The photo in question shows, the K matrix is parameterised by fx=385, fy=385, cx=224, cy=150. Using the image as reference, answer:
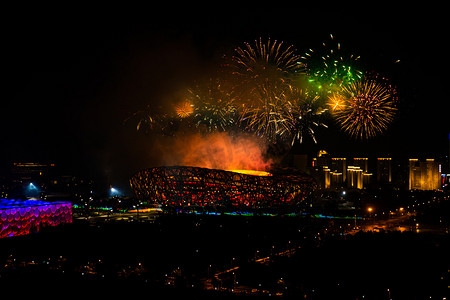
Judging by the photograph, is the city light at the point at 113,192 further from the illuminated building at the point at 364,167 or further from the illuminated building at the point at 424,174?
the illuminated building at the point at 424,174

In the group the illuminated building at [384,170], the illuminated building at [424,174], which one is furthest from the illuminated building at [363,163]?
the illuminated building at [424,174]

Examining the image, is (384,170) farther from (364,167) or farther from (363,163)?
(363,163)

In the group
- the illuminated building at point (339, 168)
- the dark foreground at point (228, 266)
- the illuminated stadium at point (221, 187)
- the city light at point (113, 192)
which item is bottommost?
the city light at point (113, 192)

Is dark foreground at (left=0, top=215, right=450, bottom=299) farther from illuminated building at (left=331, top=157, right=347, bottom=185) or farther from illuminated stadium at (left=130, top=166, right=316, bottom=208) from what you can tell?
illuminated building at (left=331, top=157, right=347, bottom=185)

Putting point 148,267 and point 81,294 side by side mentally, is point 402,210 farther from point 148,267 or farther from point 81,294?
point 81,294

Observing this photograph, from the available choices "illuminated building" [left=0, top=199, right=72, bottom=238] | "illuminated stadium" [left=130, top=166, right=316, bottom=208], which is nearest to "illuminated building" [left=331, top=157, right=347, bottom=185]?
"illuminated stadium" [left=130, top=166, right=316, bottom=208]

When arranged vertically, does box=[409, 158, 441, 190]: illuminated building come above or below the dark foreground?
above
